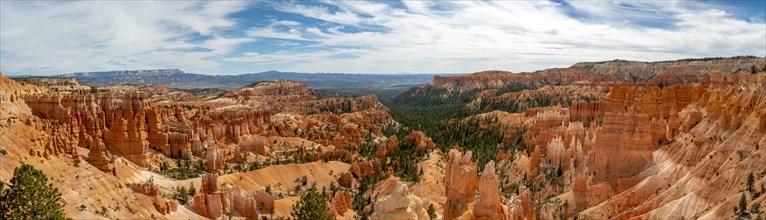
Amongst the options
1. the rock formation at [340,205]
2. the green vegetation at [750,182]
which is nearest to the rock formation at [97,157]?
the rock formation at [340,205]

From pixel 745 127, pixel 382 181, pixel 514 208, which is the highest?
pixel 745 127

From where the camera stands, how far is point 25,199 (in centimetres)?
2320

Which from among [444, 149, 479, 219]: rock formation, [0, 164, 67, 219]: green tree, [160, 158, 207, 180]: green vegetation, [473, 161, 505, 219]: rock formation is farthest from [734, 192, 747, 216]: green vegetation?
[160, 158, 207, 180]: green vegetation

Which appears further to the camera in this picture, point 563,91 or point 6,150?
point 563,91

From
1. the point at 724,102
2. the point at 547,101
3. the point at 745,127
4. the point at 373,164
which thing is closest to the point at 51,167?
the point at 373,164

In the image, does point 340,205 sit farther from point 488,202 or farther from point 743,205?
point 743,205

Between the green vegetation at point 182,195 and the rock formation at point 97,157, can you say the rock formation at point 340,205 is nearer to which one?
the green vegetation at point 182,195

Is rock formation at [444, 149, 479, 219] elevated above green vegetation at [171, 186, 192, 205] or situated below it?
above

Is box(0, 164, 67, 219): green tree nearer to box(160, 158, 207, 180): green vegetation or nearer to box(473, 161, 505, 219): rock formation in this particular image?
box(473, 161, 505, 219): rock formation

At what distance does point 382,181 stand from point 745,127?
3338 centimetres

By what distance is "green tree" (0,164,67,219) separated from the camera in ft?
75.5

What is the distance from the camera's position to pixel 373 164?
209 feet

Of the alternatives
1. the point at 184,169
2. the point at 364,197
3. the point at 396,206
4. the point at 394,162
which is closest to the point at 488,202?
the point at 396,206

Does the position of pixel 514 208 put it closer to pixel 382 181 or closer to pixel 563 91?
pixel 382 181
